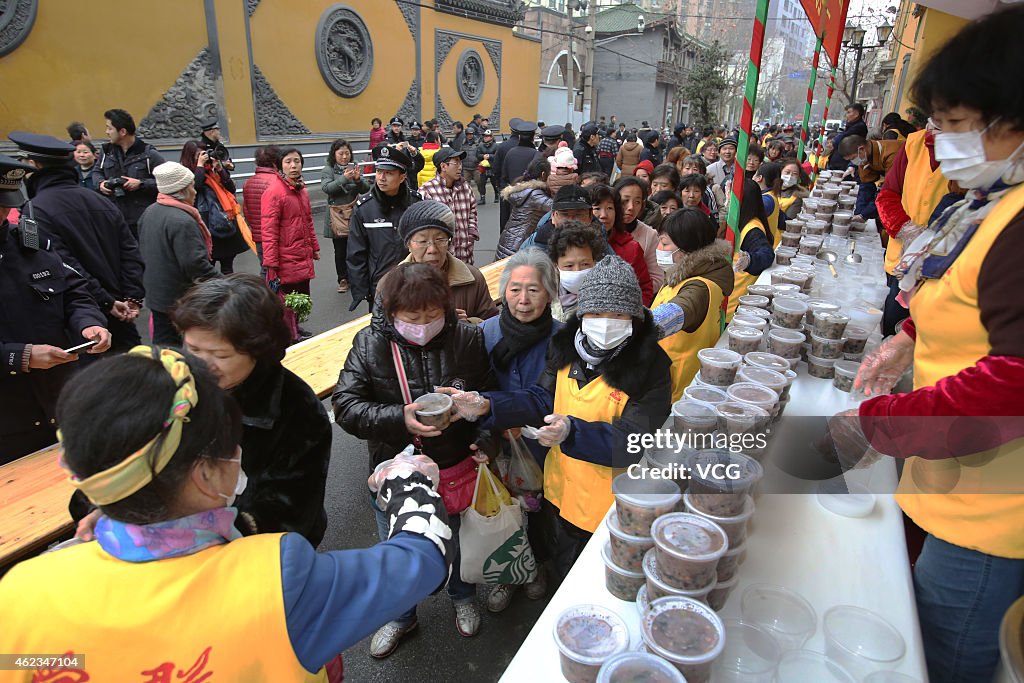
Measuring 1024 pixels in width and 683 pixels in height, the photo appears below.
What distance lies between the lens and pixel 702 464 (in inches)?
58.7

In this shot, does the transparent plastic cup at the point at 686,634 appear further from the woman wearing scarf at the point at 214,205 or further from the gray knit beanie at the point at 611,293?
the woman wearing scarf at the point at 214,205

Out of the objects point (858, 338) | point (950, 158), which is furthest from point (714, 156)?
point (950, 158)

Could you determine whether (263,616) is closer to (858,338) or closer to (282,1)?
(858,338)

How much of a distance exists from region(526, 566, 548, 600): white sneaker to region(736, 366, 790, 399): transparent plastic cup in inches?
56.2

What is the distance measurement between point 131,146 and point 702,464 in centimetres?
671

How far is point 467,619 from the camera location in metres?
2.60

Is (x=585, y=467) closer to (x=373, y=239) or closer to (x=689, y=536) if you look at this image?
(x=689, y=536)

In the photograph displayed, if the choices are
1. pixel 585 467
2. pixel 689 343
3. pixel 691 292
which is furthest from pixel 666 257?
pixel 585 467

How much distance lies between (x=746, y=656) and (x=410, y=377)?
5.05 feet

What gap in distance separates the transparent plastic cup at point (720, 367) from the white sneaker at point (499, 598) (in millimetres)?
1405

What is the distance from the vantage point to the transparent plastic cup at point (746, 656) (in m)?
1.23

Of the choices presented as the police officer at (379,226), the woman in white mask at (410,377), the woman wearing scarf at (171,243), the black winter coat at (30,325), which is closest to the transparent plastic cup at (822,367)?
the woman in white mask at (410,377)

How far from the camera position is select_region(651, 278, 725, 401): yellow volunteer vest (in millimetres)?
2770

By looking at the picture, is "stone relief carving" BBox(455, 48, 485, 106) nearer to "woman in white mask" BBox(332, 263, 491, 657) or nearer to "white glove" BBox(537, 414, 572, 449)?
"woman in white mask" BBox(332, 263, 491, 657)
